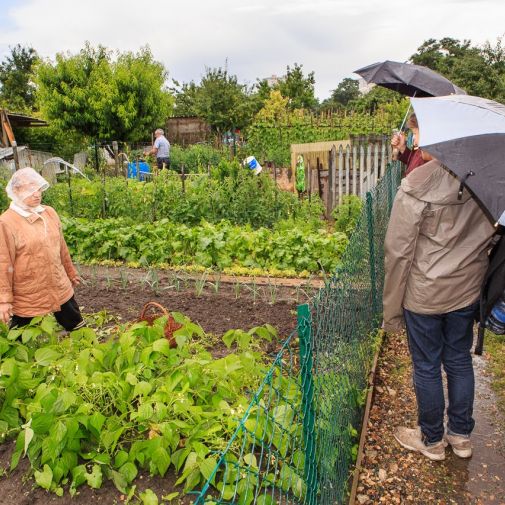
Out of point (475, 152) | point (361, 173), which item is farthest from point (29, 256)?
point (361, 173)

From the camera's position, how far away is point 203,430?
2.41 meters

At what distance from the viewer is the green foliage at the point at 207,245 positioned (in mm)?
6293

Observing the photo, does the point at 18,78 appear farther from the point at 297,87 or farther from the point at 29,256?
the point at 29,256

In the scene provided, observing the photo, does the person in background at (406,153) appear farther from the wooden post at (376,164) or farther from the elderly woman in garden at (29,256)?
the wooden post at (376,164)

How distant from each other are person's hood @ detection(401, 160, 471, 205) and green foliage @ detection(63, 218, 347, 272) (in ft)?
11.0

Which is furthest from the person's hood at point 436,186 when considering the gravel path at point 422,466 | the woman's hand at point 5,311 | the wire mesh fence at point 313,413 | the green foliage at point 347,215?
the green foliage at point 347,215

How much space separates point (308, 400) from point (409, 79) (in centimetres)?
368

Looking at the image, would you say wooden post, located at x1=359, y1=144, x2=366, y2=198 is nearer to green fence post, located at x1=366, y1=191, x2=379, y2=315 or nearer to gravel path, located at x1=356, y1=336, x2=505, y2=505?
green fence post, located at x1=366, y1=191, x2=379, y2=315

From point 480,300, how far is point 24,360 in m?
2.68

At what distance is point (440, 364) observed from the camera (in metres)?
2.94

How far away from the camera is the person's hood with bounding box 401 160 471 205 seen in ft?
8.39

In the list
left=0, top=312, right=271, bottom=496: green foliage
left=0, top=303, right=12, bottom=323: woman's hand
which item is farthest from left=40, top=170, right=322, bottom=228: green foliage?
left=0, top=312, right=271, bottom=496: green foliage

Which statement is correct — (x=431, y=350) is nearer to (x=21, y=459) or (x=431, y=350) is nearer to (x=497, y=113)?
(x=497, y=113)

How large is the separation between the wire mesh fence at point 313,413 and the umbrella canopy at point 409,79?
1312mm
